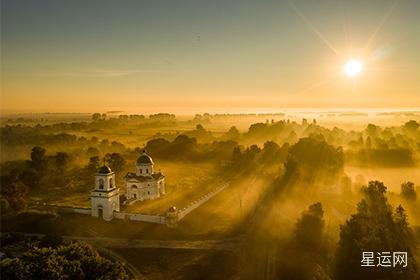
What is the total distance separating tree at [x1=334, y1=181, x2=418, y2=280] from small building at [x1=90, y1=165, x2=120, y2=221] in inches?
943

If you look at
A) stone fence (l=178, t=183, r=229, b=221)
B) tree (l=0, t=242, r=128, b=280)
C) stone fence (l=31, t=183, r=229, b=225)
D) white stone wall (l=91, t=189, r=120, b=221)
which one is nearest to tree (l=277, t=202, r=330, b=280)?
stone fence (l=31, t=183, r=229, b=225)

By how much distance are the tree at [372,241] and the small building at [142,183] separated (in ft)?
77.9

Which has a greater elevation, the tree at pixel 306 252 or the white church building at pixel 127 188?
the white church building at pixel 127 188

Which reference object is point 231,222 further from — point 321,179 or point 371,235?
point 321,179

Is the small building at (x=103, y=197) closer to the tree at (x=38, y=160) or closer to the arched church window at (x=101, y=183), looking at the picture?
the arched church window at (x=101, y=183)

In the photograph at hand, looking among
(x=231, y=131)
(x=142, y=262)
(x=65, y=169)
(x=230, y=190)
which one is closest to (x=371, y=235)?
(x=142, y=262)

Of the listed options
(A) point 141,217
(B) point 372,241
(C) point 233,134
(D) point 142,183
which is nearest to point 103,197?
(A) point 141,217

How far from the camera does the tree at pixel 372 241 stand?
29.4 meters

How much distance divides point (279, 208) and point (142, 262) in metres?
20.3

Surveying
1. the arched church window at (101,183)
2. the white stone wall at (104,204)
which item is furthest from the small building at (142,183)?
the arched church window at (101,183)

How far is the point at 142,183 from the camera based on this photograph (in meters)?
46.0

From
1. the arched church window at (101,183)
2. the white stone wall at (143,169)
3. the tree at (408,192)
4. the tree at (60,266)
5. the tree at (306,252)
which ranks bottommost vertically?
the tree at (306,252)

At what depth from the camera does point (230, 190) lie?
Result: 182 feet

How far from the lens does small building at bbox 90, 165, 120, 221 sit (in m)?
39.7
